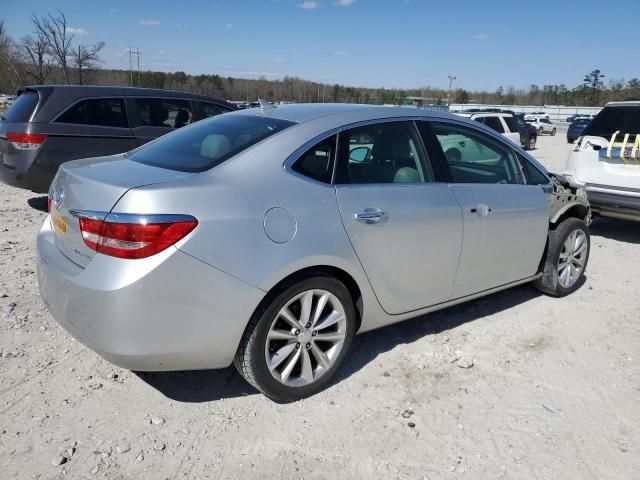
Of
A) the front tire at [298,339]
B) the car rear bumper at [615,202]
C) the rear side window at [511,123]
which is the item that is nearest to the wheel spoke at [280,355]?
the front tire at [298,339]

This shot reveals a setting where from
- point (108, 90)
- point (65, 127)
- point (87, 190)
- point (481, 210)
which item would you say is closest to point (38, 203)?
point (65, 127)

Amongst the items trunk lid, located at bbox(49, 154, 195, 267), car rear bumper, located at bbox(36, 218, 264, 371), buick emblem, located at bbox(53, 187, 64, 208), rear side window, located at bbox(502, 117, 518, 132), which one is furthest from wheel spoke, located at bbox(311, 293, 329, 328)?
rear side window, located at bbox(502, 117, 518, 132)

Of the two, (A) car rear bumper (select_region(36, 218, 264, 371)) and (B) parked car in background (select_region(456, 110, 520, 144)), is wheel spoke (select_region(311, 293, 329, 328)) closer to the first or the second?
(A) car rear bumper (select_region(36, 218, 264, 371))

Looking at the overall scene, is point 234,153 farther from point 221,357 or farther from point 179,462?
point 179,462

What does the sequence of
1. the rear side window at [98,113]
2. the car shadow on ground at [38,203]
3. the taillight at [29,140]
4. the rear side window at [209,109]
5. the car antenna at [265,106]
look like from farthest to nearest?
the rear side window at [209,109], the car shadow on ground at [38,203], the rear side window at [98,113], the taillight at [29,140], the car antenna at [265,106]

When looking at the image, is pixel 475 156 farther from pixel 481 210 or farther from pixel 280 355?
pixel 280 355

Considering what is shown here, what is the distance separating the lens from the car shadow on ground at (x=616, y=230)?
22.8 feet

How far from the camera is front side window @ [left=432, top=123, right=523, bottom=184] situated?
3523 mm

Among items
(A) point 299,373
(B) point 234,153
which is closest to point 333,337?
(A) point 299,373

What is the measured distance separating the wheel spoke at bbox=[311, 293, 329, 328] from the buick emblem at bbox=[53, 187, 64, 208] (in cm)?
148

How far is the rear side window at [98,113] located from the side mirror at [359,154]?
492cm

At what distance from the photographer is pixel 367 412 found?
2.80 metres

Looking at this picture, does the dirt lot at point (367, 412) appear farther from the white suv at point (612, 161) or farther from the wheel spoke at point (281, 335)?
the white suv at point (612, 161)

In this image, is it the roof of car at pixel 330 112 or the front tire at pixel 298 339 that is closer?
the front tire at pixel 298 339
